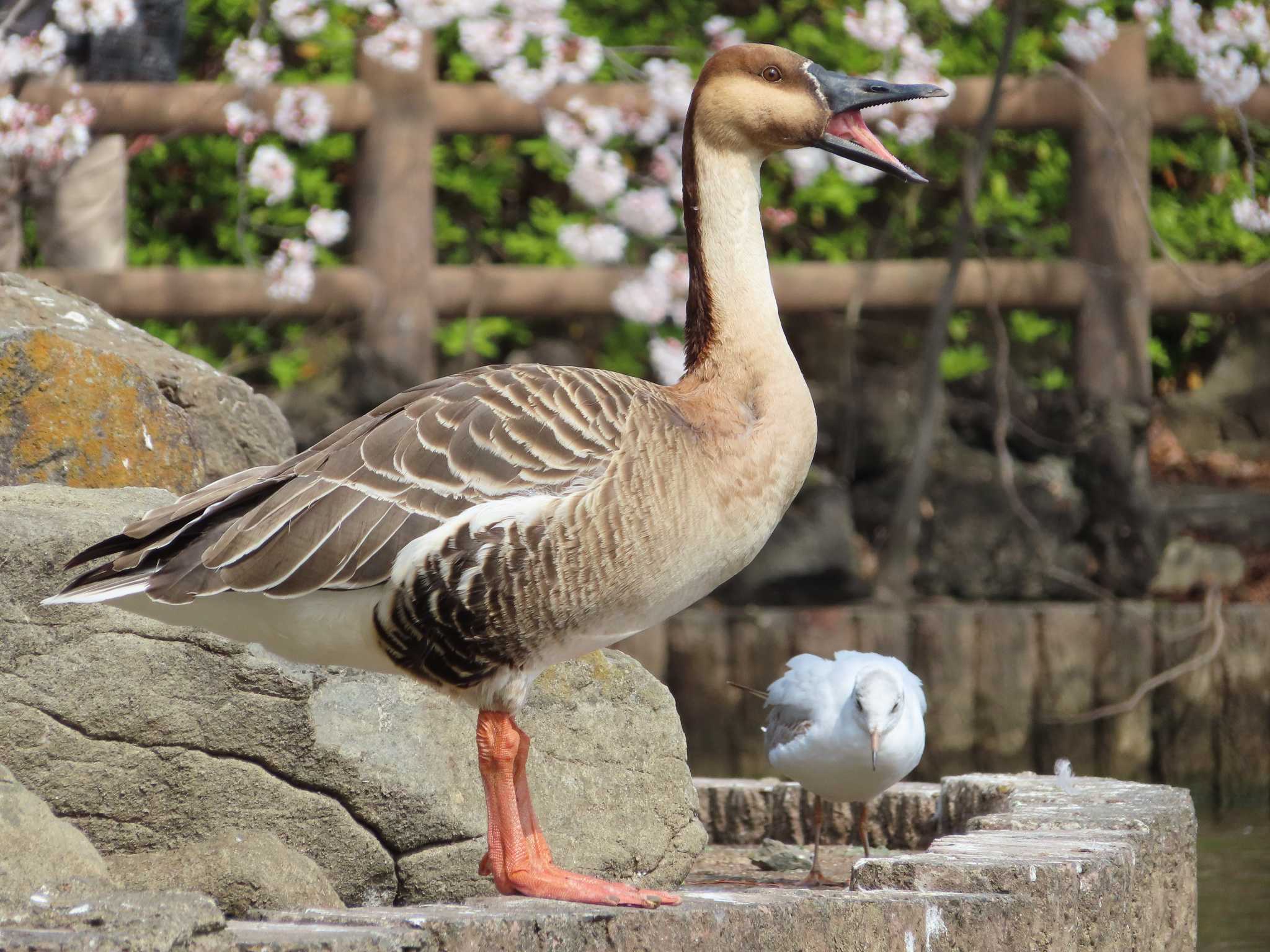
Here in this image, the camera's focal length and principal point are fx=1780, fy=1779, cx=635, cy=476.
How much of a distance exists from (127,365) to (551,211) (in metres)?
5.58

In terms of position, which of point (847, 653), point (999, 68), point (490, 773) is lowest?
point (847, 653)

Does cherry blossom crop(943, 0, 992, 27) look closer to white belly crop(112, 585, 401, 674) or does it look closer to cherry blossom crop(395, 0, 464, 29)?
cherry blossom crop(395, 0, 464, 29)

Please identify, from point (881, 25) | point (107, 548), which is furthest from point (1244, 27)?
point (107, 548)

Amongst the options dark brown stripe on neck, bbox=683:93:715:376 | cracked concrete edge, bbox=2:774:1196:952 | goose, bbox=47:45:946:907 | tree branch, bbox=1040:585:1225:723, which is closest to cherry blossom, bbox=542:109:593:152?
tree branch, bbox=1040:585:1225:723

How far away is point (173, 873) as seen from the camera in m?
3.89

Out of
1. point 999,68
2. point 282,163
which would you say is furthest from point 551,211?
point 999,68

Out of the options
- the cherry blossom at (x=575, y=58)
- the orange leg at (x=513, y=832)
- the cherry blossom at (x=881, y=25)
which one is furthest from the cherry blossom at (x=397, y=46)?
the orange leg at (x=513, y=832)

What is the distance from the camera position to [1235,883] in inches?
265

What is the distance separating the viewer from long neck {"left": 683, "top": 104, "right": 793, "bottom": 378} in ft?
14.4

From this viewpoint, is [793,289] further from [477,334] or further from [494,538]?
[494,538]

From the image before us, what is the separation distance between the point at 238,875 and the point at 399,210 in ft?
18.1

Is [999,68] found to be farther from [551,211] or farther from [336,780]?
[336,780]

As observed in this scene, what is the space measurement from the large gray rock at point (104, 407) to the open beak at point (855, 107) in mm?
2130

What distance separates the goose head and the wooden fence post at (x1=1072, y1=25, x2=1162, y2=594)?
474 cm
